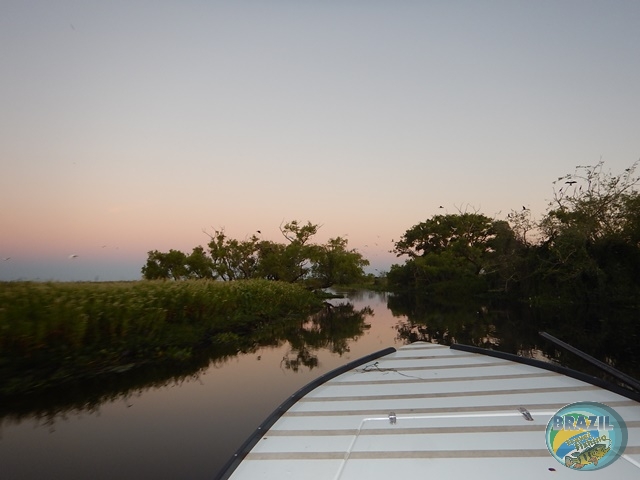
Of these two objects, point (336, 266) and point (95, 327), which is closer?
point (95, 327)

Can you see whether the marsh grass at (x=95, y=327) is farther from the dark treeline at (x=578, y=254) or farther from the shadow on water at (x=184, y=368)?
the dark treeline at (x=578, y=254)

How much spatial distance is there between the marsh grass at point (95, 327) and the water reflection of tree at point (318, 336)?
6.48 ft

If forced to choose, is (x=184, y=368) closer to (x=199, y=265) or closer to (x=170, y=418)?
(x=170, y=418)

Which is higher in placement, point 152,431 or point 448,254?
point 448,254

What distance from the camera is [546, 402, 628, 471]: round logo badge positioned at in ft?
6.66

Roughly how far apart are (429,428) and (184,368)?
4.90 metres

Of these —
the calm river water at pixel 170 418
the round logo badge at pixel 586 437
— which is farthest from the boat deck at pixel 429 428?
the calm river water at pixel 170 418

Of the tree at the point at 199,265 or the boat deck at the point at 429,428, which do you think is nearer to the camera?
the boat deck at the point at 429,428

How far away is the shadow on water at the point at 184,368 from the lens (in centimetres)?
406

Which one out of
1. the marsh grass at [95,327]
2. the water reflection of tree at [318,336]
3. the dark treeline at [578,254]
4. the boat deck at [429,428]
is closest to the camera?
the boat deck at [429,428]

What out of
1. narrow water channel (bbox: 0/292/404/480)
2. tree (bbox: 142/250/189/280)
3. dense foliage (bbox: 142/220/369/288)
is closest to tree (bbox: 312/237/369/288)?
dense foliage (bbox: 142/220/369/288)

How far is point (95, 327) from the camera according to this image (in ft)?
19.4

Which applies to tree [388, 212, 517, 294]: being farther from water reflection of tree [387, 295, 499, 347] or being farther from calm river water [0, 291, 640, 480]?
calm river water [0, 291, 640, 480]

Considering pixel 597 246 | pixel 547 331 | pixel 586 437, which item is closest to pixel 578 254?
pixel 597 246
